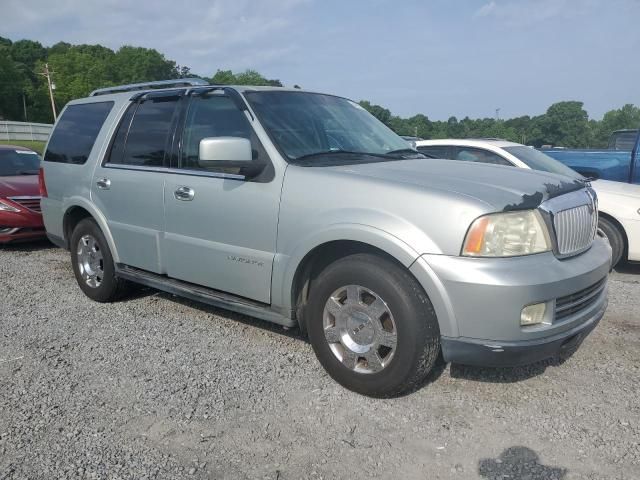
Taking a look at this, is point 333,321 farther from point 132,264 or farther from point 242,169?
point 132,264

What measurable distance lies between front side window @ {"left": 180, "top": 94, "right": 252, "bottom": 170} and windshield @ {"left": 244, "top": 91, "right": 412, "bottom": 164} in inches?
6.2

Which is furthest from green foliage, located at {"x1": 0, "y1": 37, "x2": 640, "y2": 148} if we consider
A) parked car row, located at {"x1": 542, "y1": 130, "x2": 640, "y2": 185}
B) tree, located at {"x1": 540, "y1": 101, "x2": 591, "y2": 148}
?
parked car row, located at {"x1": 542, "y1": 130, "x2": 640, "y2": 185}

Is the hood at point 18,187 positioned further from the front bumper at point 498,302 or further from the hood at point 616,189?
the hood at point 616,189

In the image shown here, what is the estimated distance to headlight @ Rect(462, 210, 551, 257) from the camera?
2.88 meters

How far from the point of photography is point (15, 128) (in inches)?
2250

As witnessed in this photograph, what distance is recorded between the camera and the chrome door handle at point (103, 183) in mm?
4844

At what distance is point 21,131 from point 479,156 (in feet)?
201

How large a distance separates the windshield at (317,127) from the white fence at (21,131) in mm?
57678

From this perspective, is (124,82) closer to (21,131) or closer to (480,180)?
(21,131)

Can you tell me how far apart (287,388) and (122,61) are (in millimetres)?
103396

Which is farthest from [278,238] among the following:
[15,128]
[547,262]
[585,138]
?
[15,128]

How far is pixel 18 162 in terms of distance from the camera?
30.0 feet

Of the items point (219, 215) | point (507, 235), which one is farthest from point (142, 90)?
point (507, 235)

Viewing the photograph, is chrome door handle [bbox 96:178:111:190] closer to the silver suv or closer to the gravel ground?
the silver suv
